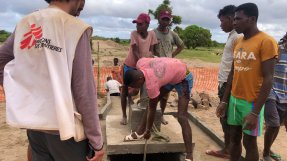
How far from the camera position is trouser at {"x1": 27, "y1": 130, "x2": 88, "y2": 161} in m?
2.14

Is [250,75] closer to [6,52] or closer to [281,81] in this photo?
[281,81]

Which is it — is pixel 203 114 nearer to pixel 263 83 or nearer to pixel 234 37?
pixel 234 37

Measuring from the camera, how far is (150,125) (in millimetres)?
4633

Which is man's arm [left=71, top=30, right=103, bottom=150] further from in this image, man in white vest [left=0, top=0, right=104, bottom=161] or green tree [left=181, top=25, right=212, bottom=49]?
green tree [left=181, top=25, right=212, bottom=49]

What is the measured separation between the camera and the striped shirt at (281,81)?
4684 mm

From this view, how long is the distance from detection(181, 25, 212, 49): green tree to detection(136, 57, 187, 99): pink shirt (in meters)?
45.9

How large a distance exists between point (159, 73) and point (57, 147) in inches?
90.0

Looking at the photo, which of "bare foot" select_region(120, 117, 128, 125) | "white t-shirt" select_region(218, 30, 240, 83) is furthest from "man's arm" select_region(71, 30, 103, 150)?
"bare foot" select_region(120, 117, 128, 125)

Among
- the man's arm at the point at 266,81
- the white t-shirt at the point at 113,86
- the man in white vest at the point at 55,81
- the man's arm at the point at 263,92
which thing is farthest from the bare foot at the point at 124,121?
the white t-shirt at the point at 113,86

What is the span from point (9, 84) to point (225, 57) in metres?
3.24

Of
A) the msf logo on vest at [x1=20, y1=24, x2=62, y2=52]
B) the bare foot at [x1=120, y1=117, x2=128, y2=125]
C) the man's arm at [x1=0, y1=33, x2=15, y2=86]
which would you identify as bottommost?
the bare foot at [x1=120, y1=117, x2=128, y2=125]

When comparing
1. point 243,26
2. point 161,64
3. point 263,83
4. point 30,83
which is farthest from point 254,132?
point 30,83

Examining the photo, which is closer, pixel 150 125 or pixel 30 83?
pixel 30 83

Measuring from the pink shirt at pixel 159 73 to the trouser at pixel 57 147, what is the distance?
1998mm
